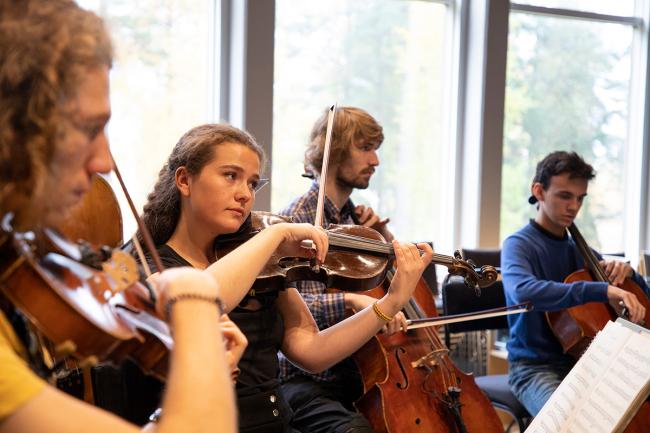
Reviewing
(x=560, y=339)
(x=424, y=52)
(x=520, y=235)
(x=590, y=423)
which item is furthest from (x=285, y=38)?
(x=590, y=423)

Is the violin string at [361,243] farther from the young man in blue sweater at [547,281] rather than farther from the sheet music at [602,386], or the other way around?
the young man in blue sweater at [547,281]

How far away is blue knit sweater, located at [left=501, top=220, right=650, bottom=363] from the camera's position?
2725 mm

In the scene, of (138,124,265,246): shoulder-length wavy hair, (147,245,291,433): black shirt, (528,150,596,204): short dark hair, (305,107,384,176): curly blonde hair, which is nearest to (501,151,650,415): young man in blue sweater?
(528,150,596,204): short dark hair

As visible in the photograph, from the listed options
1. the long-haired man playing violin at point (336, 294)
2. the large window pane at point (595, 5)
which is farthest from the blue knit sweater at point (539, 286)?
the large window pane at point (595, 5)

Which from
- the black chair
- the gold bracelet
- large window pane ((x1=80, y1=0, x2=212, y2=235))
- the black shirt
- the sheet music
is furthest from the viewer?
large window pane ((x1=80, y1=0, x2=212, y2=235))

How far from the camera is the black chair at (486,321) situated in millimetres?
2844

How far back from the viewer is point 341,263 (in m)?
2.05

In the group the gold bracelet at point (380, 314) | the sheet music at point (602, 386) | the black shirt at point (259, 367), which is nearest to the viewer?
the sheet music at point (602, 386)

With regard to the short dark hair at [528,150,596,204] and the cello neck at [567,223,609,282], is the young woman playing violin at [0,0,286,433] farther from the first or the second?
the short dark hair at [528,150,596,204]

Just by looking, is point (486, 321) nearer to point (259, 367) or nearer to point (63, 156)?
point (259, 367)

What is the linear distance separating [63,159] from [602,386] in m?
1.17

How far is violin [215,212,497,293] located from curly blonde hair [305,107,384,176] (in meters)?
0.82

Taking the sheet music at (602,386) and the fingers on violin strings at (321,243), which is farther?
the fingers on violin strings at (321,243)

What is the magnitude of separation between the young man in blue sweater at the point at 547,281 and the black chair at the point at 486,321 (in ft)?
0.19
